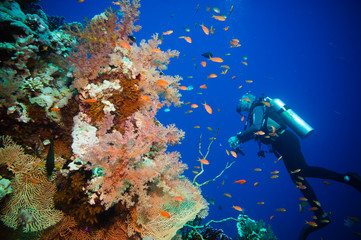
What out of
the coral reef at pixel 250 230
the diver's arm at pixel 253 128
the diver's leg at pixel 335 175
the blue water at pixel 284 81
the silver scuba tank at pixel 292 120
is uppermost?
the blue water at pixel 284 81

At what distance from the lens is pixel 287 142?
7211mm

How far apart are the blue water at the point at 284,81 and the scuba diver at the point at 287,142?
38166 millimetres

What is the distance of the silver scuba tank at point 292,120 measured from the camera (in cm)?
746

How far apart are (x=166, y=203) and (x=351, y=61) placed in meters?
88.9

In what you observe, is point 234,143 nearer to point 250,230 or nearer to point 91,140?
point 250,230

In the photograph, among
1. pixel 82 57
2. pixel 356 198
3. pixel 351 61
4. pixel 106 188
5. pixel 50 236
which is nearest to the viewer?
pixel 106 188

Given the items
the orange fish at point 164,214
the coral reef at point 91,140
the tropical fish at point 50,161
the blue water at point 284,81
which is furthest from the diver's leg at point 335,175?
the blue water at point 284,81

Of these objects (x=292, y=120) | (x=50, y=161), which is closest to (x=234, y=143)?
(x=292, y=120)

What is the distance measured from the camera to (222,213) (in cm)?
4666

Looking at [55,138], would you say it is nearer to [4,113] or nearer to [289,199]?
[4,113]

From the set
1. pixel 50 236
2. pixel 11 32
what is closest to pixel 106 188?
pixel 50 236

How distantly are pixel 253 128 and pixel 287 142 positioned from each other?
1861 mm

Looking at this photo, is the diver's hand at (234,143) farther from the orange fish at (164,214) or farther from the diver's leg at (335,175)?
the orange fish at (164,214)

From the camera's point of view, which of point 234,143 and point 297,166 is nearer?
point 234,143
